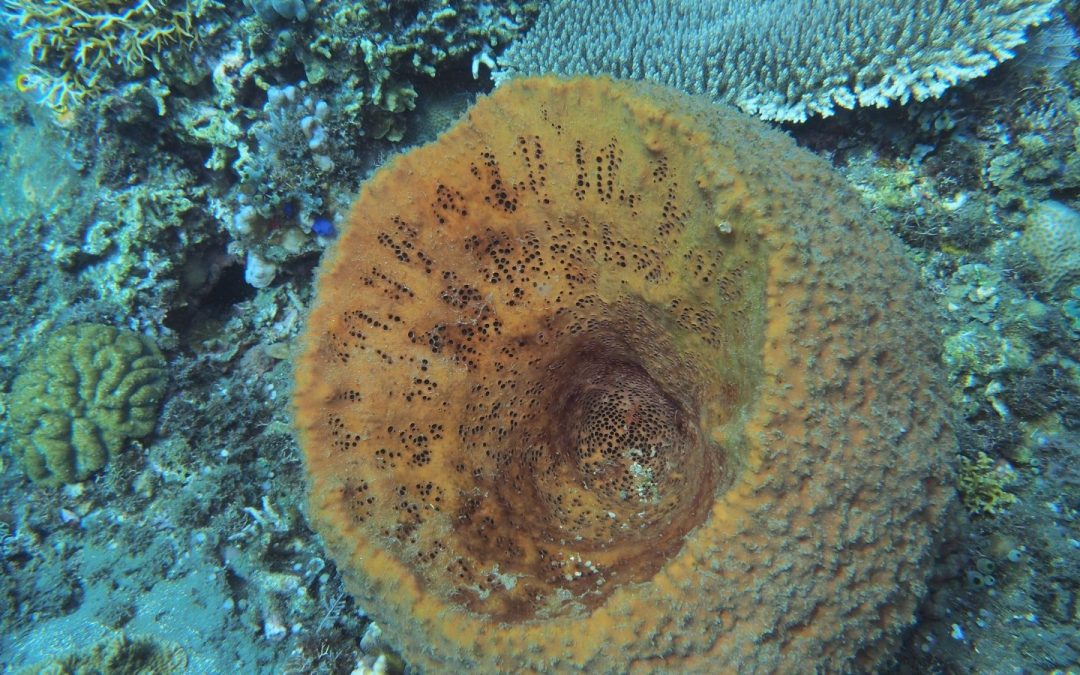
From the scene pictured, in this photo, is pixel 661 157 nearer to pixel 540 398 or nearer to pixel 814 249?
pixel 814 249

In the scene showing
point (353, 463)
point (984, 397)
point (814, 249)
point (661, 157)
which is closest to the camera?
point (814, 249)

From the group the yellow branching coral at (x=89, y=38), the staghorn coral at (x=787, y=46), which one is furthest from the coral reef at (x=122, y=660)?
the staghorn coral at (x=787, y=46)

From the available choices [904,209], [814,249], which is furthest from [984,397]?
[814,249]

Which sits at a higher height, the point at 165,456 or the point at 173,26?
the point at 173,26

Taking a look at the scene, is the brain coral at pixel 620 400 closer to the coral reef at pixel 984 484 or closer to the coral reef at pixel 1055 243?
the coral reef at pixel 984 484

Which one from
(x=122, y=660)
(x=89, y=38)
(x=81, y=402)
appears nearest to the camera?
(x=122, y=660)

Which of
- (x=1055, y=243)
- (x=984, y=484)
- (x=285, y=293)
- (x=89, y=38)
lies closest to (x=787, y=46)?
(x=1055, y=243)

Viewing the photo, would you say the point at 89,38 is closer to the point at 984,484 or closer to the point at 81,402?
the point at 81,402

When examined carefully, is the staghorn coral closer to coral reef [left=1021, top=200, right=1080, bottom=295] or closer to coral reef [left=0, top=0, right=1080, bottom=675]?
coral reef [left=0, top=0, right=1080, bottom=675]
